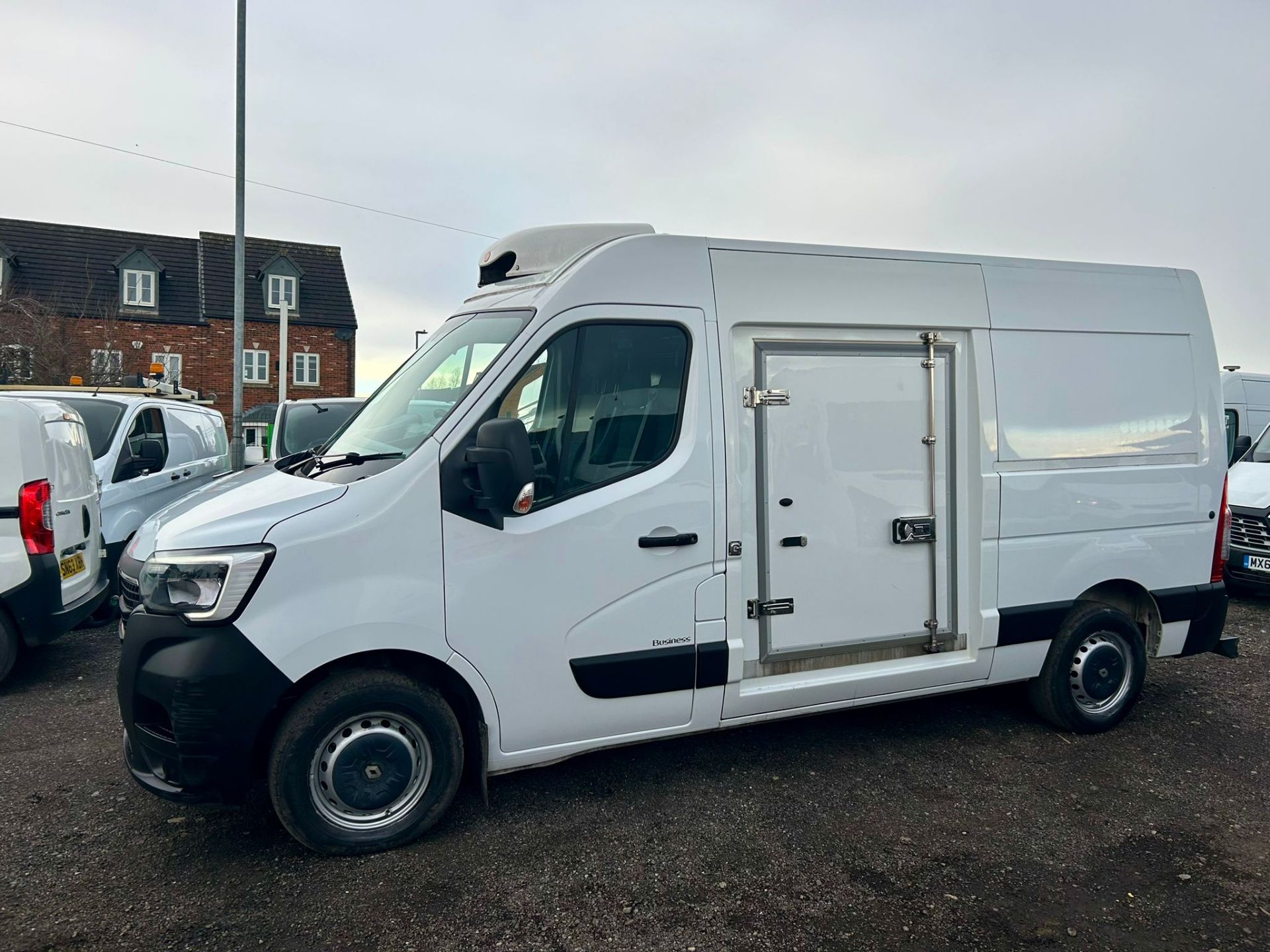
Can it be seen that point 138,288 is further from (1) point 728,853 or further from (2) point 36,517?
(1) point 728,853

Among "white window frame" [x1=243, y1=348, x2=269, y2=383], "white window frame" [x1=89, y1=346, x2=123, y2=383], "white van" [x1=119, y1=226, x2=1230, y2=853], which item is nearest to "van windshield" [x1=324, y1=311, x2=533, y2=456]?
"white van" [x1=119, y1=226, x2=1230, y2=853]

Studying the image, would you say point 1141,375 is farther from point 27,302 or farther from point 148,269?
→ point 148,269

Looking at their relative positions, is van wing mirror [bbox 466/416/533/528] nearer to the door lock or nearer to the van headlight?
the van headlight

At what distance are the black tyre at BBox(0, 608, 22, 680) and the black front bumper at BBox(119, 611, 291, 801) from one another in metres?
3.02

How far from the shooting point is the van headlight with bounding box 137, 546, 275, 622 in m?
3.30

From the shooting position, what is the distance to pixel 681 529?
3938mm

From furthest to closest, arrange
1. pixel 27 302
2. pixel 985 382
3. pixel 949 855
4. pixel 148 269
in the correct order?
pixel 148 269
pixel 27 302
pixel 985 382
pixel 949 855

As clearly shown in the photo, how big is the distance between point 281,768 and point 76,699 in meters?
3.11

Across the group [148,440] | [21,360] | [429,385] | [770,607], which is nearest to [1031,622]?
[770,607]

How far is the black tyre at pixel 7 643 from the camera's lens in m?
5.73

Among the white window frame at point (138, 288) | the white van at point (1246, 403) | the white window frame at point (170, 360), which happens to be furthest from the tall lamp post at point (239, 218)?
the white window frame at point (138, 288)

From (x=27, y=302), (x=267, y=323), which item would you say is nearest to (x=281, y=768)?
(x=27, y=302)

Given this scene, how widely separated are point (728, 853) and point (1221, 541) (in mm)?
3603

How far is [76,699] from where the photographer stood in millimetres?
5629
